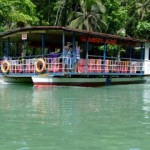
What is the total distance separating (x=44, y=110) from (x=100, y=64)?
9666mm

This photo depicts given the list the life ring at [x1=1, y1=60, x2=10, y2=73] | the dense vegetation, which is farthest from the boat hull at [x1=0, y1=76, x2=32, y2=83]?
the dense vegetation

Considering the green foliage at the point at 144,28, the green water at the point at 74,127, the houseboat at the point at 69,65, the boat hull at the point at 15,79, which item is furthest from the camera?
the green foliage at the point at 144,28

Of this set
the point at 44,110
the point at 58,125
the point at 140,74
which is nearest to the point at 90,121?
the point at 58,125

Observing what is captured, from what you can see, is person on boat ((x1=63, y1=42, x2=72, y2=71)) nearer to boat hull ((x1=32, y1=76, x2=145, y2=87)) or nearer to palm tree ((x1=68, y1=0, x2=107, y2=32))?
boat hull ((x1=32, y1=76, x2=145, y2=87))

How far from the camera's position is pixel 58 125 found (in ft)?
21.0

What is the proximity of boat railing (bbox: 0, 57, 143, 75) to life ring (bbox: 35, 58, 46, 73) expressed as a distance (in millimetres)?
42

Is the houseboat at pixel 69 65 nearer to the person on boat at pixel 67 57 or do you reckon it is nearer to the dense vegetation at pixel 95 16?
the person on boat at pixel 67 57

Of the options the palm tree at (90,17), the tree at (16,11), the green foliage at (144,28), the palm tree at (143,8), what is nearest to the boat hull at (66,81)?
the tree at (16,11)

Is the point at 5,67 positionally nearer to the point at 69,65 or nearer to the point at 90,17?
the point at 69,65

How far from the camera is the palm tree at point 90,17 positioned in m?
30.0

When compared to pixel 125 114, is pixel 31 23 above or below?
above

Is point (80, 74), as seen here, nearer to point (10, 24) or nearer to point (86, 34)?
point (86, 34)

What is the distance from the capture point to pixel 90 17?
31.1 meters

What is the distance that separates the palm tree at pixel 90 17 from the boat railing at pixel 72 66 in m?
10.4
